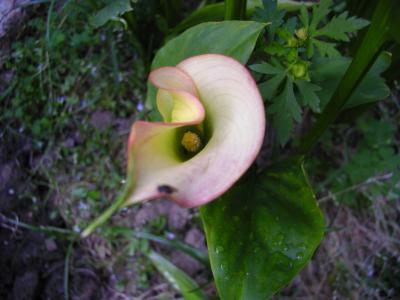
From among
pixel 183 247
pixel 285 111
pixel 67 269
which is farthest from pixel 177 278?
pixel 285 111

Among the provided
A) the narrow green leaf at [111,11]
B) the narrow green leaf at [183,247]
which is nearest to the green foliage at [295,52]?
the narrow green leaf at [111,11]

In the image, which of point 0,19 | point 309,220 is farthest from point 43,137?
point 309,220

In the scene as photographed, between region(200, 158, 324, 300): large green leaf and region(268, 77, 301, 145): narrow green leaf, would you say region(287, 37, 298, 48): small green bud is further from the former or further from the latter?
region(200, 158, 324, 300): large green leaf

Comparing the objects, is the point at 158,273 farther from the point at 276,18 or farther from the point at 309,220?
the point at 276,18

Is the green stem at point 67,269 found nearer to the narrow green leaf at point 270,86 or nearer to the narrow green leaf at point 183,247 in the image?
the narrow green leaf at point 183,247

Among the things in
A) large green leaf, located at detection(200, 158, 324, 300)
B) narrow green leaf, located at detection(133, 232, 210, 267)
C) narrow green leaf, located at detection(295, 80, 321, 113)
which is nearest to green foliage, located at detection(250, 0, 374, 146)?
narrow green leaf, located at detection(295, 80, 321, 113)
